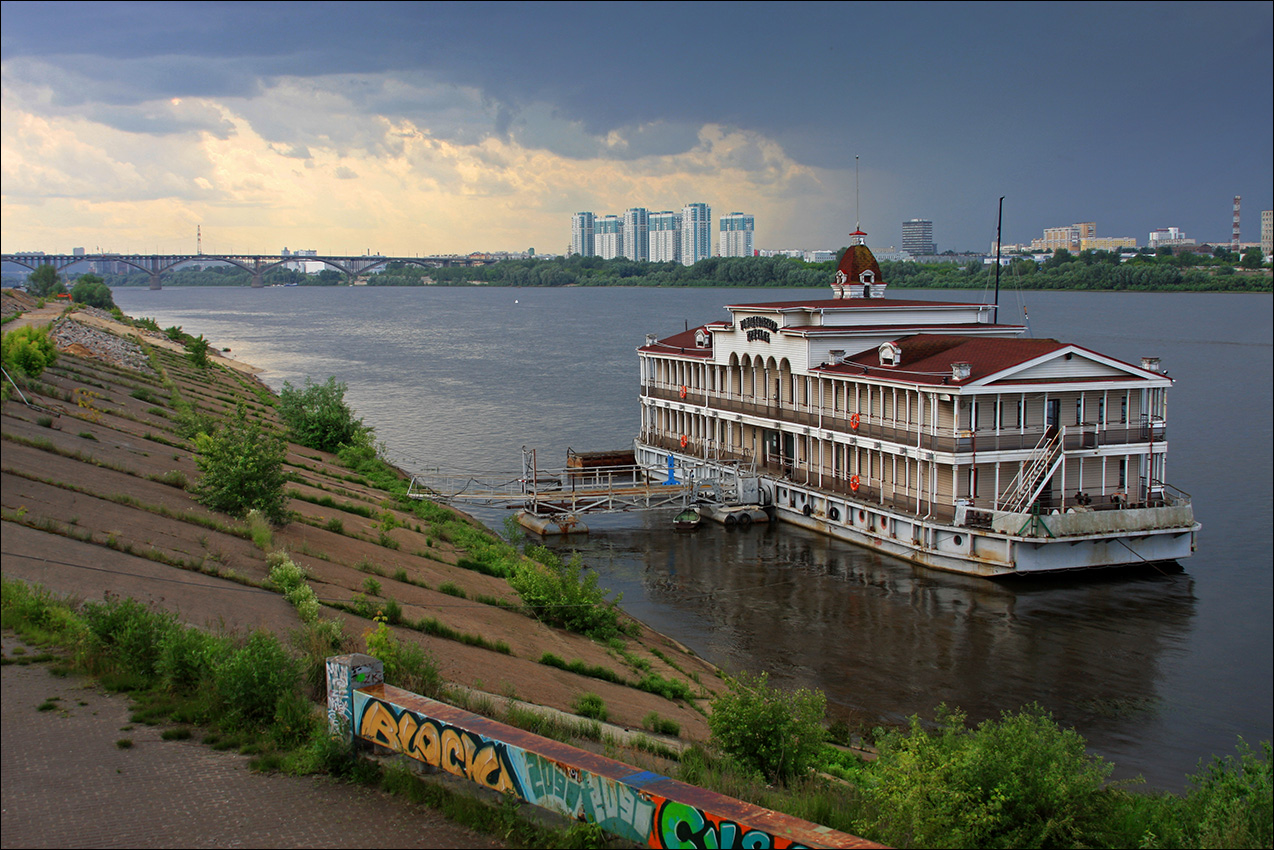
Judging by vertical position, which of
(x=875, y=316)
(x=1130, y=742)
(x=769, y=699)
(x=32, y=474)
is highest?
(x=875, y=316)

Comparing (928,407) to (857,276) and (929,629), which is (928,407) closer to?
(929,629)

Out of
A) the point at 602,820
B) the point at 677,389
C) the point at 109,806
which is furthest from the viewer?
the point at 677,389

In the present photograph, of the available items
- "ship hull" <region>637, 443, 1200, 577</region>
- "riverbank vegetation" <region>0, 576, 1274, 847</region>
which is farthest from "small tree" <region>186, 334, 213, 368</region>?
"riverbank vegetation" <region>0, 576, 1274, 847</region>

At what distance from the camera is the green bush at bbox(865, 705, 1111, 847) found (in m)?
11.4

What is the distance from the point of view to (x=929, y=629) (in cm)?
3170

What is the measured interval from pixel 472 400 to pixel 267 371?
115 ft

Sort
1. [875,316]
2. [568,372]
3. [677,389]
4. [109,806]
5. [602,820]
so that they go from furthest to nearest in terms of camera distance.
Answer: [568,372]
[677,389]
[875,316]
[109,806]
[602,820]

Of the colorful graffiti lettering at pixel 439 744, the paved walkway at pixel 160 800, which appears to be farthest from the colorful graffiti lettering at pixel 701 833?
the paved walkway at pixel 160 800

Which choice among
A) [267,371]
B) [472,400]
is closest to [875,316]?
[472,400]

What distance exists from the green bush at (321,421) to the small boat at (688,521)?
20.4m

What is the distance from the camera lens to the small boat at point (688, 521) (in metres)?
46.2

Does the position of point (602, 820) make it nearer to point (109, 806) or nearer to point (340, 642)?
point (109, 806)

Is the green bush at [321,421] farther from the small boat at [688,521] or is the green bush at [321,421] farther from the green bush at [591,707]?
the green bush at [591,707]

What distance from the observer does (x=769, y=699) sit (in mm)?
16906
